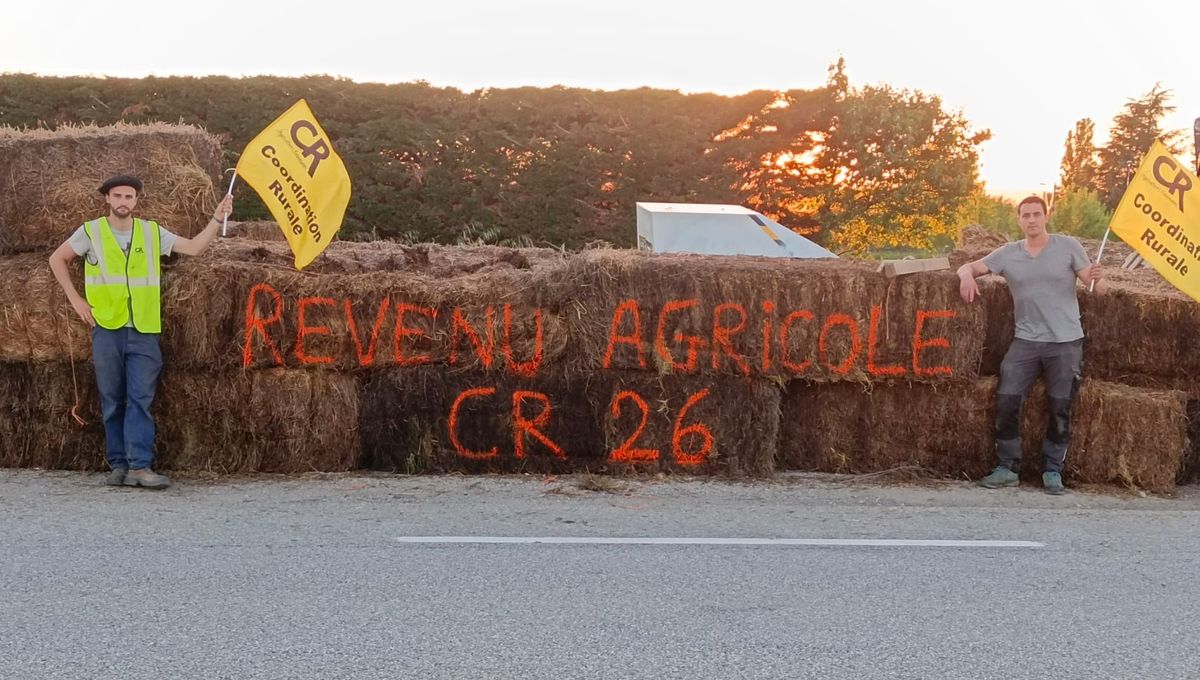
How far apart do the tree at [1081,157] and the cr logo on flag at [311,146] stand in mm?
36835

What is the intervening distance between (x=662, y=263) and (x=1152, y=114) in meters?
35.1

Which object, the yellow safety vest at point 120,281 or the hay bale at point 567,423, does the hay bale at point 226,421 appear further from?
the yellow safety vest at point 120,281

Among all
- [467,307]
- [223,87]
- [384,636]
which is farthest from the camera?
[223,87]

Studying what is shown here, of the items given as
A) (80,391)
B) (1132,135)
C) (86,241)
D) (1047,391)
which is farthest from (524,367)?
(1132,135)

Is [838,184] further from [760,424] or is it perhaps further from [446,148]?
[760,424]

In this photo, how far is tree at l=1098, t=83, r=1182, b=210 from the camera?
35.4 meters

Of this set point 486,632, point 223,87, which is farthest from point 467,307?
point 223,87

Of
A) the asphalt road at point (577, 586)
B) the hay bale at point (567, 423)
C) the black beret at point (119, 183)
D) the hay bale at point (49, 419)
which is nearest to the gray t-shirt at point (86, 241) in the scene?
the black beret at point (119, 183)

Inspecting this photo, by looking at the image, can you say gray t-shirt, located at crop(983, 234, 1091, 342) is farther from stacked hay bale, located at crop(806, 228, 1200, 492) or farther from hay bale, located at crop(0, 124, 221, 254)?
hay bale, located at crop(0, 124, 221, 254)

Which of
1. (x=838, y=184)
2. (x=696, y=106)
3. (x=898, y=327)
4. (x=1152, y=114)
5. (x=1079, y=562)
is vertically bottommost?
(x=1079, y=562)

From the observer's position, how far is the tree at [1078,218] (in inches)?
931

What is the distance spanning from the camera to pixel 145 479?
6.67 metres

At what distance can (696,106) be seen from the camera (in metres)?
16.0

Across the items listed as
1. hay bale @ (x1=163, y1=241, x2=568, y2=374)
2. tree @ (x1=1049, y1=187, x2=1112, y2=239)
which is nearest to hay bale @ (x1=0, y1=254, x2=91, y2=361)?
hay bale @ (x1=163, y1=241, x2=568, y2=374)
